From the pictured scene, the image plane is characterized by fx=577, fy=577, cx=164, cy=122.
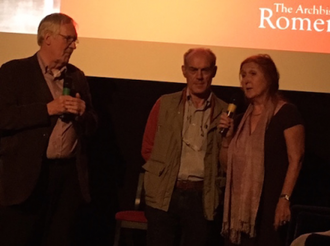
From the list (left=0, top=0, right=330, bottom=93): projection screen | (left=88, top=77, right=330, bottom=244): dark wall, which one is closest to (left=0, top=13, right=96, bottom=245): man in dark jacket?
(left=0, top=0, right=330, bottom=93): projection screen

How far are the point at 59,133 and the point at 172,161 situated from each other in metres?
0.58

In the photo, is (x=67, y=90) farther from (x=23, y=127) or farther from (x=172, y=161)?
(x=172, y=161)

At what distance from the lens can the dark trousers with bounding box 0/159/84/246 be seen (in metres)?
2.69

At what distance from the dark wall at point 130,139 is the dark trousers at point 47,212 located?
4.77ft

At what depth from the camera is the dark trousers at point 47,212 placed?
8.81ft

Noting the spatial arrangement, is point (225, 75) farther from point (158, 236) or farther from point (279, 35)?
point (158, 236)

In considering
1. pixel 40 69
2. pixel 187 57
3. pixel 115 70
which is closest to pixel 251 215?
pixel 187 57

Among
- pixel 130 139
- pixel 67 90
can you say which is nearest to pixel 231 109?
pixel 67 90

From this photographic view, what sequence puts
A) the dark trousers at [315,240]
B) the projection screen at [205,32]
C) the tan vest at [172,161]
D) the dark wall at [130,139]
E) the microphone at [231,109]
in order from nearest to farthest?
the dark trousers at [315,240] → the microphone at [231,109] → the tan vest at [172,161] → the projection screen at [205,32] → the dark wall at [130,139]

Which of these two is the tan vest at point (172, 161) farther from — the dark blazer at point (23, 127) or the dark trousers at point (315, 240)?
the dark trousers at point (315, 240)

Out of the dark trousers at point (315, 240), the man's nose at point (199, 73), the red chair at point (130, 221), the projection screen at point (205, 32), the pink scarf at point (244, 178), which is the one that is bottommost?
the red chair at point (130, 221)

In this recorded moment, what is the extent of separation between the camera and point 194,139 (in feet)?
9.69

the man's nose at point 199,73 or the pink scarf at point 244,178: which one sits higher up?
the man's nose at point 199,73

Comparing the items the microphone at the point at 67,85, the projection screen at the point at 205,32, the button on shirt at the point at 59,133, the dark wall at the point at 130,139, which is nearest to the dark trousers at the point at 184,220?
the button on shirt at the point at 59,133
